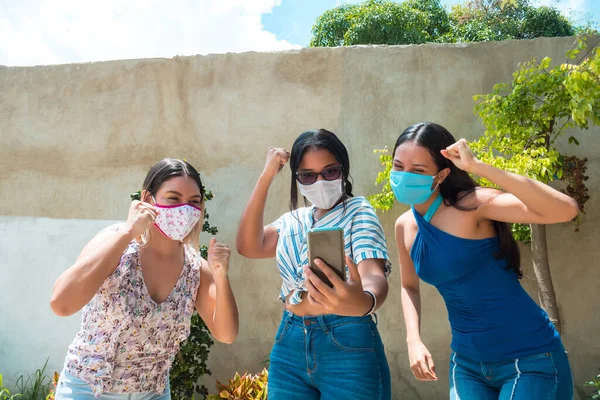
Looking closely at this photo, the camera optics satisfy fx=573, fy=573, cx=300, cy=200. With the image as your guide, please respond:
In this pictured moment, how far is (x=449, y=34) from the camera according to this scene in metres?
19.5

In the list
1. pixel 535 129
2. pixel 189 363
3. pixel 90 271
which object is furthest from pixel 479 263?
pixel 189 363

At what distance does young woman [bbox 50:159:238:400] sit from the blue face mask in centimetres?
78

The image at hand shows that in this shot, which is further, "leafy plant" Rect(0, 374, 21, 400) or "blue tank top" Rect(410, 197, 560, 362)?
"leafy plant" Rect(0, 374, 21, 400)

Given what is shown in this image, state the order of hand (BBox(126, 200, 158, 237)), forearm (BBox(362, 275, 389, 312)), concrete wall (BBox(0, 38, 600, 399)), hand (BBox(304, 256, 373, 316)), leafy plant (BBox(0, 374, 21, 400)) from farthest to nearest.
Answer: leafy plant (BBox(0, 374, 21, 400)) → concrete wall (BBox(0, 38, 600, 399)) → hand (BBox(126, 200, 158, 237)) → forearm (BBox(362, 275, 389, 312)) → hand (BBox(304, 256, 373, 316))

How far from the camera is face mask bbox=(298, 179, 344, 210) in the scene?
7.67 feet

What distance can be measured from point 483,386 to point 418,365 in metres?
0.28

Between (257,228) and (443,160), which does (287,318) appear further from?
(443,160)

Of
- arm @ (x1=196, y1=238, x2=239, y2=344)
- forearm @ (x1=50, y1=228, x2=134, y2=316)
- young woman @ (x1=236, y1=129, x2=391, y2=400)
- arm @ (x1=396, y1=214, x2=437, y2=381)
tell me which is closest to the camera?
young woman @ (x1=236, y1=129, x2=391, y2=400)

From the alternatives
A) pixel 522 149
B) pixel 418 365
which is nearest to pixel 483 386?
pixel 418 365

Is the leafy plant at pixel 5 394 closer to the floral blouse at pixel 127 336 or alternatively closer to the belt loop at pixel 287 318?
the floral blouse at pixel 127 336

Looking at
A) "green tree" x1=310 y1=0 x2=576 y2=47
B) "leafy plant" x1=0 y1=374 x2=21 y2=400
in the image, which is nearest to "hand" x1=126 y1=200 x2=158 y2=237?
"leafy plant" x1=0 y1=374 x2=21 y2=400

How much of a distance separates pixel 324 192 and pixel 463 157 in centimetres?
56

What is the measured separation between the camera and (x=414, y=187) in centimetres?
239

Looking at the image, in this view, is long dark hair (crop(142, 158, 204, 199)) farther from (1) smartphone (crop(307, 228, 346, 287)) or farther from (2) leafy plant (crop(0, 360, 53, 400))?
(2) leafy plant (crop(0, 360, 53, 400))
